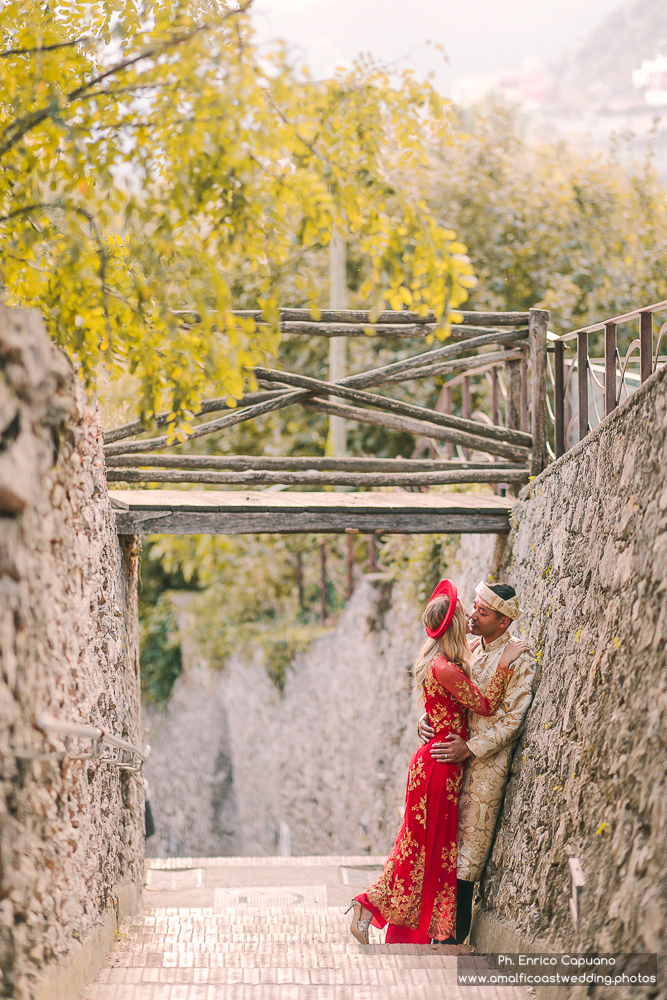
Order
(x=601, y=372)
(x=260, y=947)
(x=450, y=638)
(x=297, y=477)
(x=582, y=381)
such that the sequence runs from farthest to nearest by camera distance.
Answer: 1. (x=297, y=477)
2. (x=601, y=372)
3. (x=582, y=381)
4. (x=260, y=947)
5. (x=450, y=638)

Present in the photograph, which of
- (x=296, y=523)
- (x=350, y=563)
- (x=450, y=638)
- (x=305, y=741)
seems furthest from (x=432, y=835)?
(x=305, y=741)

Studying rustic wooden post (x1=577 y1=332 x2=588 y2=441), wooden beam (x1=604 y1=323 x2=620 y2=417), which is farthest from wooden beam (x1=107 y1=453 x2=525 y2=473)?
wooden beam (x1=604 y1=323 x2=620 y2=417)

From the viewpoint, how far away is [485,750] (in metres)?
3.95

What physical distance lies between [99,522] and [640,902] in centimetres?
247

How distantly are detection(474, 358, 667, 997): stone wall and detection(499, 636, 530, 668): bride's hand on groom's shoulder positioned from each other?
0.26ft

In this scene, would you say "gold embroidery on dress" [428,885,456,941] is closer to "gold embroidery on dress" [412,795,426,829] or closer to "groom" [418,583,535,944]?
"groom" [418,583,535,944]

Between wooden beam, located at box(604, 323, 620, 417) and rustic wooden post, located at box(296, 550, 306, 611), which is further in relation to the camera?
rustic wooden post, located at box(296, 550, 306, 611)

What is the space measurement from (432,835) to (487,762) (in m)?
0.42

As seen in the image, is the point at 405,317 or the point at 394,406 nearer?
the point at 405,317

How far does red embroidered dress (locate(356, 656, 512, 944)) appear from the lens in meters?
3.94

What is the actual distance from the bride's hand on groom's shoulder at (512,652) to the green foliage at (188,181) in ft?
5.57

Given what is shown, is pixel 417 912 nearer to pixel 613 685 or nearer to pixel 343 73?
pixel 613 685

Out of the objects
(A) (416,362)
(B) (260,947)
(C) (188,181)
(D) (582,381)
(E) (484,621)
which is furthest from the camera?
(A) (416,362)

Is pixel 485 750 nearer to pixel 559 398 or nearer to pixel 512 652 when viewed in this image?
pixel 512 652
